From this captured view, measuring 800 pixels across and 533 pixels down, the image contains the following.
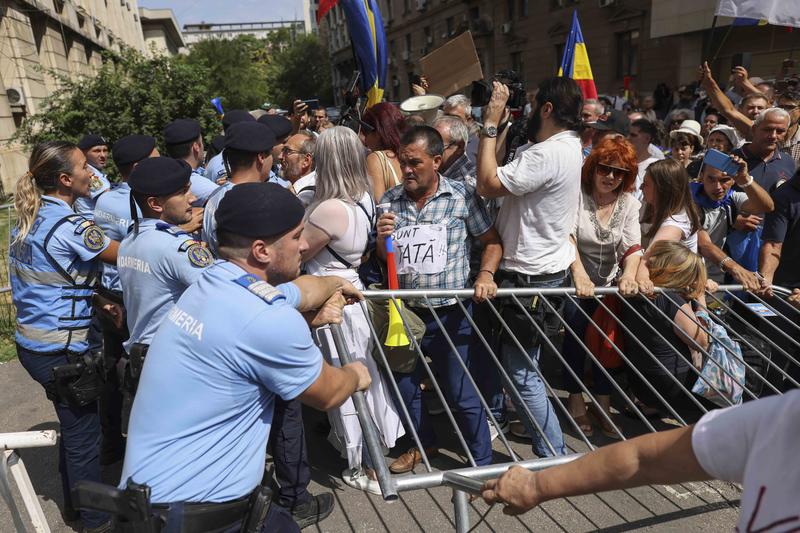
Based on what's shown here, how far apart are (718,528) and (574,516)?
0.72 metres

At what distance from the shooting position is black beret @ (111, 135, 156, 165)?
12.4 ft

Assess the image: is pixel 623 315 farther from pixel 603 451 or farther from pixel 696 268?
pixel 603 451

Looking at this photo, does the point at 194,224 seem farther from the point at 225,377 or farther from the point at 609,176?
the point at 609,176

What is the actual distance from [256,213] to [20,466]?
3.89 feet

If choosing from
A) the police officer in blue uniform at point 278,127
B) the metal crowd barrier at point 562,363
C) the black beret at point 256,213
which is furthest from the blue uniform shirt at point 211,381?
the police officer in blue uniform at point 278,127

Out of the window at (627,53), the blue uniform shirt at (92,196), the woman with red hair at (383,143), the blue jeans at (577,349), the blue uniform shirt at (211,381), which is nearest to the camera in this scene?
the blue uniform shirt at (211,381)

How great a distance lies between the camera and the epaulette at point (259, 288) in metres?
1.80

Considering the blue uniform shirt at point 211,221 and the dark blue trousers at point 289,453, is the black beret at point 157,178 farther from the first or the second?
the dark blue trousers at point 289,453

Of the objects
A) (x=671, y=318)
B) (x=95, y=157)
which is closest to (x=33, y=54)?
Result: (x=95, y=157)

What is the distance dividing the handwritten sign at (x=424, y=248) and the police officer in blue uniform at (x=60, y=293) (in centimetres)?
160

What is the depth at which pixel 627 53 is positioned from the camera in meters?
23.5

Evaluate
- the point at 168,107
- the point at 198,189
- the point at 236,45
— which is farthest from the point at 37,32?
the point at 198,189

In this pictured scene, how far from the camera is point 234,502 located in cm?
189

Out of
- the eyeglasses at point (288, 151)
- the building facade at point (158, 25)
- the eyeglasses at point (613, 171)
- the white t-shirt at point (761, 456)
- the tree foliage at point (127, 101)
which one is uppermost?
the building facade at point (158, 25)
